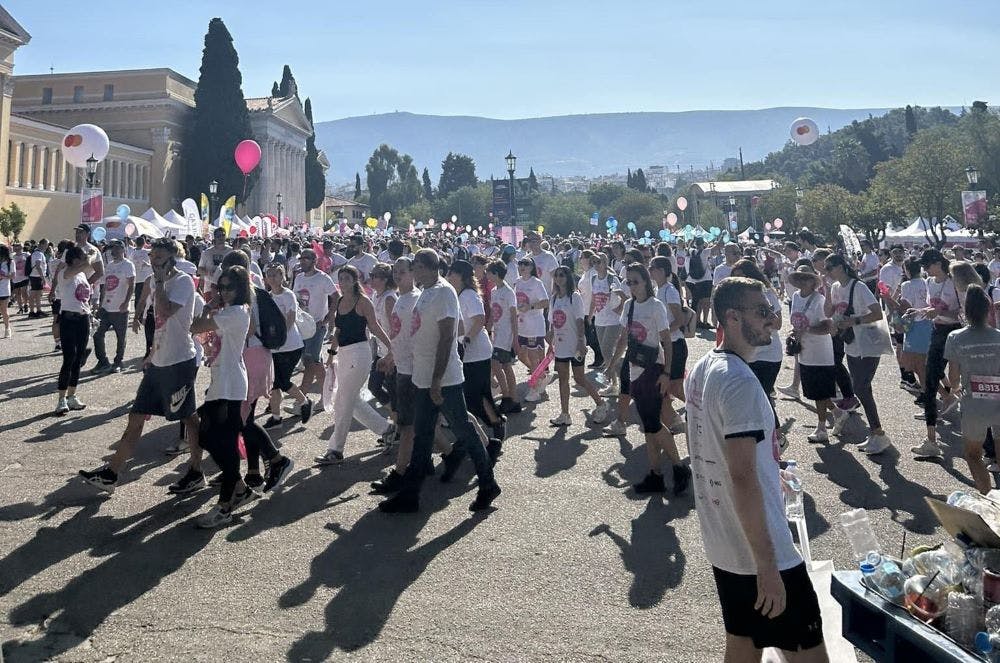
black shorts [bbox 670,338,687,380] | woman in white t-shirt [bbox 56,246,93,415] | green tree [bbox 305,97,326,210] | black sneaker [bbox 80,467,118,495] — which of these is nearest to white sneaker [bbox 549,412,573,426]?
black shorts [bbox 670,338,687,380]

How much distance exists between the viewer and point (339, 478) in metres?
7.04

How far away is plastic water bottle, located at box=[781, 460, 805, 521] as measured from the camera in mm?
3620

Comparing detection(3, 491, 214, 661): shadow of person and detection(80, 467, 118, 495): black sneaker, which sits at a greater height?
detection(80, 467, 118, 495): black sneaker

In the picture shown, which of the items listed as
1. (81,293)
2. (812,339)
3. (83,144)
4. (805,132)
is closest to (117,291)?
(81,293)

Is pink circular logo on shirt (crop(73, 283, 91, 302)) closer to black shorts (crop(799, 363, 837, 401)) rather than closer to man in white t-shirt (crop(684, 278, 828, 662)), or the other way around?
black shorts (crop(799, 363, 837, 401))

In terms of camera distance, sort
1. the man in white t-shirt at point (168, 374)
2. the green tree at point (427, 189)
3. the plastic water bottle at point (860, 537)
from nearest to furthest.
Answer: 1. the plastic water bottle at point (860, 537)
2. the man in white t-shirt at point (168, 374)
3. the green tree at point (427, 189)

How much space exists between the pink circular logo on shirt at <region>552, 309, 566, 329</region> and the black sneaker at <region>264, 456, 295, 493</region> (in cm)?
385

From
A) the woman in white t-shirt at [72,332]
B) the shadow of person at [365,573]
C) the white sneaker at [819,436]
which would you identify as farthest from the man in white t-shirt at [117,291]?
the white sneaker at [819,436]

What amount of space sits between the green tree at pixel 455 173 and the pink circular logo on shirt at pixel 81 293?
114 m

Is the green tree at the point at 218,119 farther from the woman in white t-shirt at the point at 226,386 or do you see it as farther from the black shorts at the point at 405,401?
the woman in white t-shirt at the point at 226,386

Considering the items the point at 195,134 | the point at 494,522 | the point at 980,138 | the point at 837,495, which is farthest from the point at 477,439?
the point at 195,134

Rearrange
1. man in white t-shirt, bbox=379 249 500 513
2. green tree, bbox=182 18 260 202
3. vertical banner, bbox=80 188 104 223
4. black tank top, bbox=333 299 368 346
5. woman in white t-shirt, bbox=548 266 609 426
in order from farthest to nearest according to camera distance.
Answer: green tree, bbox=182 18 260 202
vertical banner, bbox=80 188 104 223
woman in white t-shirt, bbox=548 266 609 426
black tank top, bbox=333 299 368 346
man in white t-shirt, bbox=379 249 500 513

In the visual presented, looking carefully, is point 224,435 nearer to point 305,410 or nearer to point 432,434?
point 432,434

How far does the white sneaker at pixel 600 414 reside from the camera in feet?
30.1
